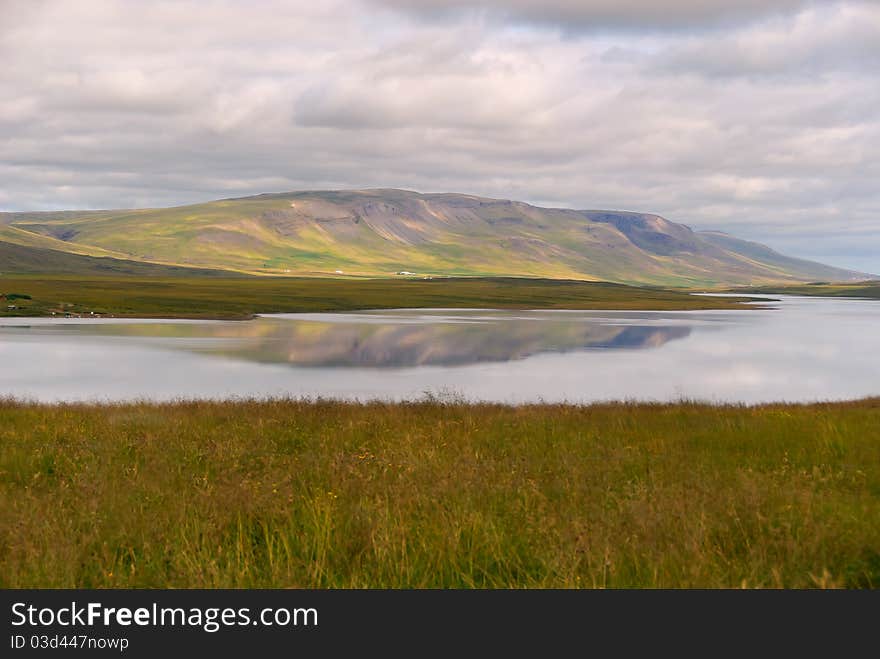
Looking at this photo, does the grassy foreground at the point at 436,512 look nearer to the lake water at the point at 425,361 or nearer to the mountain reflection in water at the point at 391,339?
the lake water at the point at 425,361

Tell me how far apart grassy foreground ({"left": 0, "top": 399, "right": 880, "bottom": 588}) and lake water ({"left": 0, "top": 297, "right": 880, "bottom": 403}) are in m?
16.9

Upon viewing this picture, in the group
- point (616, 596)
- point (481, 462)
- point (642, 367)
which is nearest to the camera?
point (616, 596)

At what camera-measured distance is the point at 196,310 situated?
114 meters

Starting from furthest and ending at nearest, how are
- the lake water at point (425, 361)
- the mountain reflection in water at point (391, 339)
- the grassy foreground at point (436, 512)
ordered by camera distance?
the mountain reflection in water at point (391, 339)
the lake water at point (425, 361)
the grassy foreground at point (436, 512)

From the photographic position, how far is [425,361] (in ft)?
186

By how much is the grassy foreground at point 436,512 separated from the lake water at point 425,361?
55.3 ft

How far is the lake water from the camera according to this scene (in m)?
40.4

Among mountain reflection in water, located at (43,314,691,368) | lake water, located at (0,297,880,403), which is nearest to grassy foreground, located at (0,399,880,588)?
lake water, located at (0,297,880,403)

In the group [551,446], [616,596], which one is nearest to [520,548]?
[616,596]

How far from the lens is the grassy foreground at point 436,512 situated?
6.53m

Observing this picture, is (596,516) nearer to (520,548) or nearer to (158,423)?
(520,548)

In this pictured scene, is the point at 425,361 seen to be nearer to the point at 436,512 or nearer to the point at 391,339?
the point at 391,339

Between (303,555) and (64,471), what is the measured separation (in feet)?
18.8

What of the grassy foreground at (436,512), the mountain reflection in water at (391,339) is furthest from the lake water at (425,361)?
the grassy foreground at (436,512)
